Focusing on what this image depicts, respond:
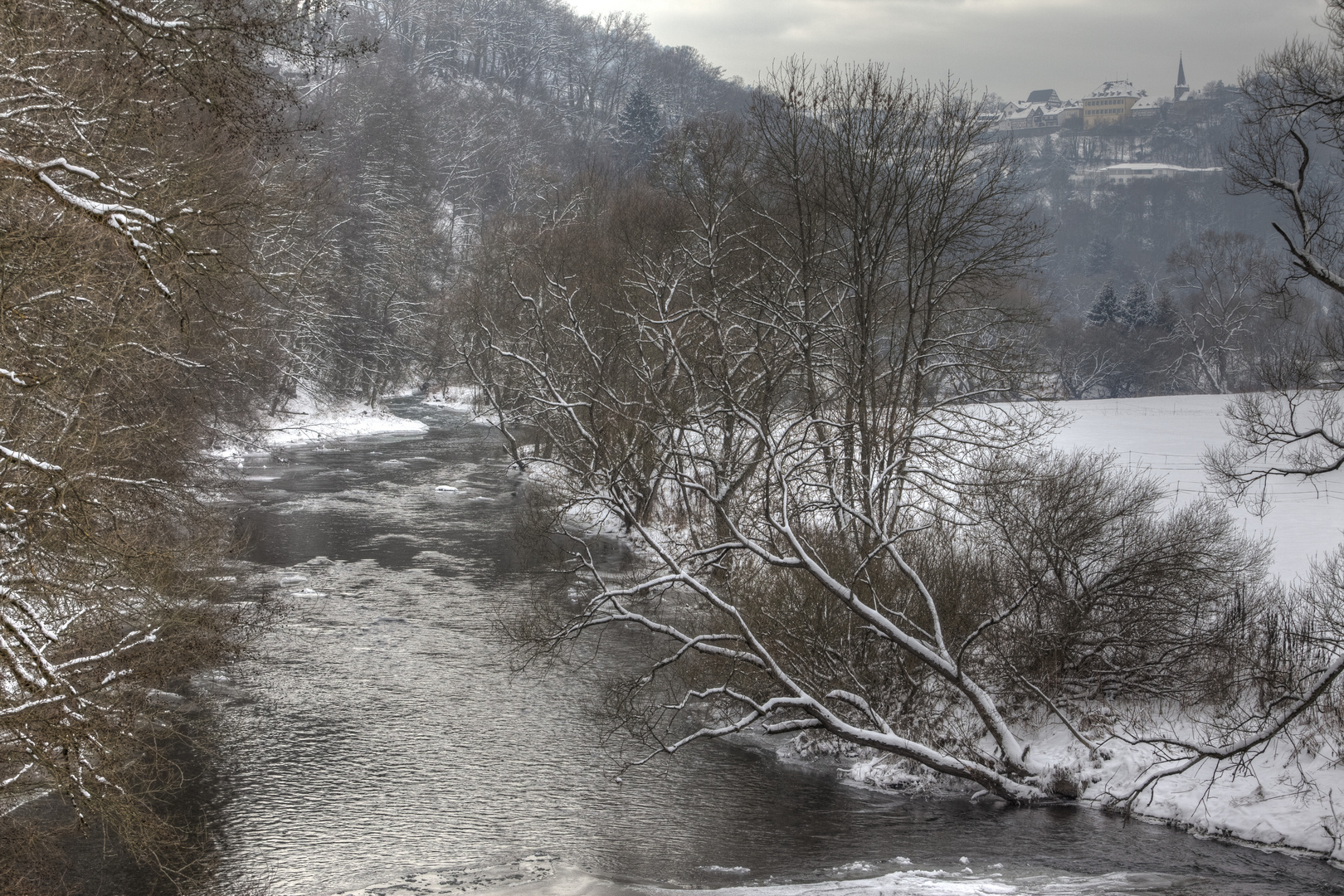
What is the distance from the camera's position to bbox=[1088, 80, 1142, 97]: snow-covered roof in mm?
175125

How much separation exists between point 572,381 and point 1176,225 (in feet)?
293

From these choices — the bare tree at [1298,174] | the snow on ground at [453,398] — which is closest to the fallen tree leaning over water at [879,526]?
the bare tree at [1298,174]

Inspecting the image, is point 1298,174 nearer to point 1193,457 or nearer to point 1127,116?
point 1193,457

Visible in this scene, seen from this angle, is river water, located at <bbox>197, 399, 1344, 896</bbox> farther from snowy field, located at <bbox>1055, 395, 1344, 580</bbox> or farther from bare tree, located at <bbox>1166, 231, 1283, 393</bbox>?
bare tree, located at <bbox>1166, 231, 1283, 393</bbox>

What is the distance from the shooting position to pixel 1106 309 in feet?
216

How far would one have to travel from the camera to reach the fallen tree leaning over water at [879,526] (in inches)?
512

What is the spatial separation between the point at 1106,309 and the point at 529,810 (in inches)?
2450

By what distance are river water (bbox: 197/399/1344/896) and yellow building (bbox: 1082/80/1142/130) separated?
176015 millimetres

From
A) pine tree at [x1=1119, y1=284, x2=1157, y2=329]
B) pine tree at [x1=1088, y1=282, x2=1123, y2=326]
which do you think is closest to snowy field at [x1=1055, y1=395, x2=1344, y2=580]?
pine tree at [x1=1119, y1=284, x2=1157, y2=329]

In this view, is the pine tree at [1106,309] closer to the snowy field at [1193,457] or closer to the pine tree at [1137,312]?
the pine tree at [1137,312]

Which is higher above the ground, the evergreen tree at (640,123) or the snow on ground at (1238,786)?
the evergreen tree at (640,123)

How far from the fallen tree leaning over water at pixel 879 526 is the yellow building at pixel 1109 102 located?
164683 millimetres

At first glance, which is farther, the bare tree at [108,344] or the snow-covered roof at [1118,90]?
the snow-covered roof at [1118,90]

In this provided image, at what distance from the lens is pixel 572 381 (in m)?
26.0
